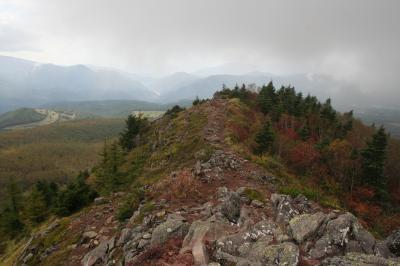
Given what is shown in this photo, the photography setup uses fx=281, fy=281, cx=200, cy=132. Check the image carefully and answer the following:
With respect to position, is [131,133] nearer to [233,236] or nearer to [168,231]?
[168,231]

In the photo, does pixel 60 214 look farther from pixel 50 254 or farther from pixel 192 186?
pixel 192 186

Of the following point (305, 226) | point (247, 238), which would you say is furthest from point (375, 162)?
point (247, 238)

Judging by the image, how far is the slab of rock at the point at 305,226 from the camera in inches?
476

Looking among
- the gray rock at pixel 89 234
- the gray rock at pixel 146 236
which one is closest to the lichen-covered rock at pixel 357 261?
the gray rock at pixel 146 236

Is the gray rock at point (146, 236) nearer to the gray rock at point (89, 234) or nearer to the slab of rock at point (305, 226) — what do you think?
the slab of rock at point (305, 226)

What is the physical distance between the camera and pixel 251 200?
1755 centimetres

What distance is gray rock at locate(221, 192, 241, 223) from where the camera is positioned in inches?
596

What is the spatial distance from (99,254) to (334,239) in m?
12.8

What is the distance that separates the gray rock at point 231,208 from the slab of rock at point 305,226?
328cm

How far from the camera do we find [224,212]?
1538cm

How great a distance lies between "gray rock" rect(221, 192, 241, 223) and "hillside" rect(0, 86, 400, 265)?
2.2 inches

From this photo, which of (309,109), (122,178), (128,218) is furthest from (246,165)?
(309,109)

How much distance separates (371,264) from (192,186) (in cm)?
1287

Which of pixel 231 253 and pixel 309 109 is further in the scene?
pixel 309 109
